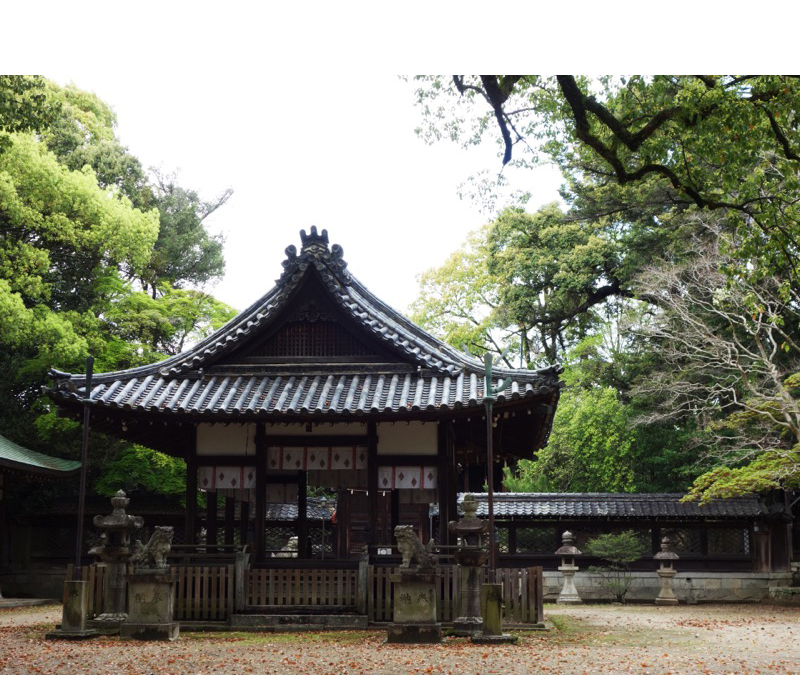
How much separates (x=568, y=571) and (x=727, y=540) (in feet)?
18.0

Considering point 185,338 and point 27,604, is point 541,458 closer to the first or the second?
point 185,338

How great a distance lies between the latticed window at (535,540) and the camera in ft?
92.9

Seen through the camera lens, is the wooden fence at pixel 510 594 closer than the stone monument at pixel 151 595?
No

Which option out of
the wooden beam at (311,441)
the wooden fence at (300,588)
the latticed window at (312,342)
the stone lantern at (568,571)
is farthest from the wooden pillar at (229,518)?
the stone lantern at (568,571)

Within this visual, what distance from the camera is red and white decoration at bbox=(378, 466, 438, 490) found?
14.7 m

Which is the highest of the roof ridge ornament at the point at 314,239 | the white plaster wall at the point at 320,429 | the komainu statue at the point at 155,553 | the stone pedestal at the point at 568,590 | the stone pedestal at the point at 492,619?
the roof ridge ornament at the point at 314,239

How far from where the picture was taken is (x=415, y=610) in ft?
39.0

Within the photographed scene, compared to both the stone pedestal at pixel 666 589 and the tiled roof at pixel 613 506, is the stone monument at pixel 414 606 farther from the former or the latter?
the stone pedestal at pixel 666 589

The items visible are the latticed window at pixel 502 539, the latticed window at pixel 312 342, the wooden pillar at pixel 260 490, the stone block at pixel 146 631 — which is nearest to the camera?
the stone block at pixel 146 631

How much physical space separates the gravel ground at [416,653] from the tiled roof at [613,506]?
11691 mm

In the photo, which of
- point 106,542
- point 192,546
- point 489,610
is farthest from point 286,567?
point 489,610

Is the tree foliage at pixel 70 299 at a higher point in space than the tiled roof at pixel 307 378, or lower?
higher

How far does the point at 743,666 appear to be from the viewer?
10016 mm

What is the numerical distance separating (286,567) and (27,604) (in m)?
12.5
